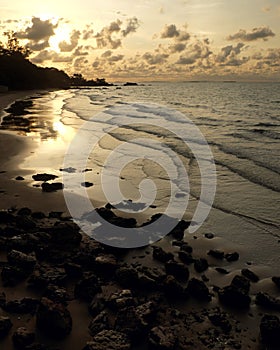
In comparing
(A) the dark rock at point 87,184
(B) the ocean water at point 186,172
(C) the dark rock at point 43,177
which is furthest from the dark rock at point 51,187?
(C) the dark rock at point 43,177

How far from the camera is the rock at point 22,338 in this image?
441 cm

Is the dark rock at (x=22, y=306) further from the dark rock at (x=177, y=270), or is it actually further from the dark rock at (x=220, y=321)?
the dark rock at (x=220, y=321)

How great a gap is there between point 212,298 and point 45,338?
99.8 inches

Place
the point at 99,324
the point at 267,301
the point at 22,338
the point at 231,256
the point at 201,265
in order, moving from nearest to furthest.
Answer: the point at 22,338 < the point at 99,324 < the point at 267,301 < the point at 201,265 < the point at 231,256

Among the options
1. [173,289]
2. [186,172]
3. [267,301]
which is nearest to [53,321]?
[173,289]

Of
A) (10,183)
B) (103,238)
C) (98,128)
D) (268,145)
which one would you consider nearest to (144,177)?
(10,183)

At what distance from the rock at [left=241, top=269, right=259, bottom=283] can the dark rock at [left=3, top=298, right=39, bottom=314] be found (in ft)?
11.3

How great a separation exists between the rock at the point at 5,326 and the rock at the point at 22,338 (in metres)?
0.16

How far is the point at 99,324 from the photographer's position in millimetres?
4867

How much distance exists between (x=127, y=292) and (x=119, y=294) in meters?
0.12

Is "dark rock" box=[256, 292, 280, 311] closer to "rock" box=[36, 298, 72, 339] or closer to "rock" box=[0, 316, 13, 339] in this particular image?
"rock" box=[36, 298, 72, 339]

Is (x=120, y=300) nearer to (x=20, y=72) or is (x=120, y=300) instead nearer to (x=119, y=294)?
(x=119, y=294)

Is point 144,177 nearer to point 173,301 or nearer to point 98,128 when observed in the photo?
point 173,301

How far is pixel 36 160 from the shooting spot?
1515 cm
